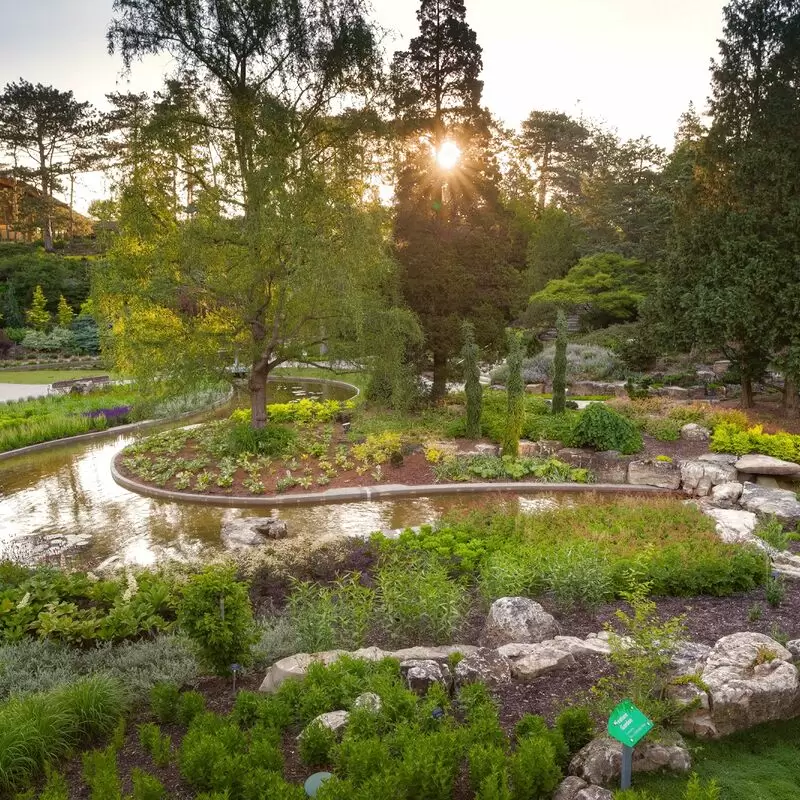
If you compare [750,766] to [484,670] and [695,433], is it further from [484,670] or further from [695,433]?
[695,433]

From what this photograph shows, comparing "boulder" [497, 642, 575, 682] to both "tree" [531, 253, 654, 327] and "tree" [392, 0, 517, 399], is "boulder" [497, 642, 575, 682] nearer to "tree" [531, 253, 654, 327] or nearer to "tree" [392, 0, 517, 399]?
"tree" [392, 0, 517, 399]

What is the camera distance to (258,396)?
1462cm

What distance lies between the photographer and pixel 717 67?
52.0 feet

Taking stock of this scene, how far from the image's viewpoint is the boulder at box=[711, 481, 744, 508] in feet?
35.9

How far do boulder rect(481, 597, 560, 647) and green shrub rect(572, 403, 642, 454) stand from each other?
796cm

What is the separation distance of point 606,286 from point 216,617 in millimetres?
26756

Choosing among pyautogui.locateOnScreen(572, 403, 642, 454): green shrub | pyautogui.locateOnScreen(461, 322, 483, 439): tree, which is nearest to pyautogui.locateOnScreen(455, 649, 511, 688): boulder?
pyautogui.locateOnScreen(572, 403, 642, 454): green shrub

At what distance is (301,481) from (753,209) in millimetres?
12959

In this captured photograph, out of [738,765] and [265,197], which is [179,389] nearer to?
[265,197]

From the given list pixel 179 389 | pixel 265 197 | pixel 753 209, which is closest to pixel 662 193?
pixel 753 209

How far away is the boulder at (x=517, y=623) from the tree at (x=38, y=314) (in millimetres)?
38336

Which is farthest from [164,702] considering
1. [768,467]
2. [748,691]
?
[768,467]

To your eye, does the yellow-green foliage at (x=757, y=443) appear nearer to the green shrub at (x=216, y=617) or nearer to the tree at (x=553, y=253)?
the green shrub at (x=216, y=617)

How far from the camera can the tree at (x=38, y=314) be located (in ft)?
120
